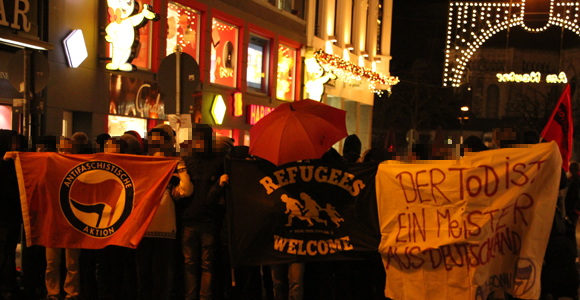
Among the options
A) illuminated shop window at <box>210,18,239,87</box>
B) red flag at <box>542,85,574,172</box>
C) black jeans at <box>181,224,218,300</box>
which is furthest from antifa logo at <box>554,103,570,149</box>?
illuminated shop window at <box>210,18,239,87</box>

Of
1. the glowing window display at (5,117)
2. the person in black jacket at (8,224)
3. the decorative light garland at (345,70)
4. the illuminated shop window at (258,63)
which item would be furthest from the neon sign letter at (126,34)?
the decorative light garland at (345,70)

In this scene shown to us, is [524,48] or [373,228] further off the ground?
[524,48]

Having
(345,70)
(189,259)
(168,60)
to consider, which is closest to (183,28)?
(168,60)

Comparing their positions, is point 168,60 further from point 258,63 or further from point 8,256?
Answer: point 258,63

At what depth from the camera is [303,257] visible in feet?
22.0

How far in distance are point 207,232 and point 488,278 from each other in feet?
10.1

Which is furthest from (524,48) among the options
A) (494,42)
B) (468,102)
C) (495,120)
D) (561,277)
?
(561,277)

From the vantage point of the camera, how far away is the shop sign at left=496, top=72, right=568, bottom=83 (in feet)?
93.5

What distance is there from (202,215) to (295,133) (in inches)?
56.6

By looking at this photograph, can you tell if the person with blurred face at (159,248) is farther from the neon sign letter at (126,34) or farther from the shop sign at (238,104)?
the shop sign at (238,104)

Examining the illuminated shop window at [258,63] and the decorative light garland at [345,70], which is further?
the decorative light garland at [345,70]

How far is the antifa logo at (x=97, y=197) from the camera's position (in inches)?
286

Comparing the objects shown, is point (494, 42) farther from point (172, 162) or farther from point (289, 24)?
point (172, 162)

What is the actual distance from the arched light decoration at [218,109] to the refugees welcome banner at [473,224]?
1355 centimetres
